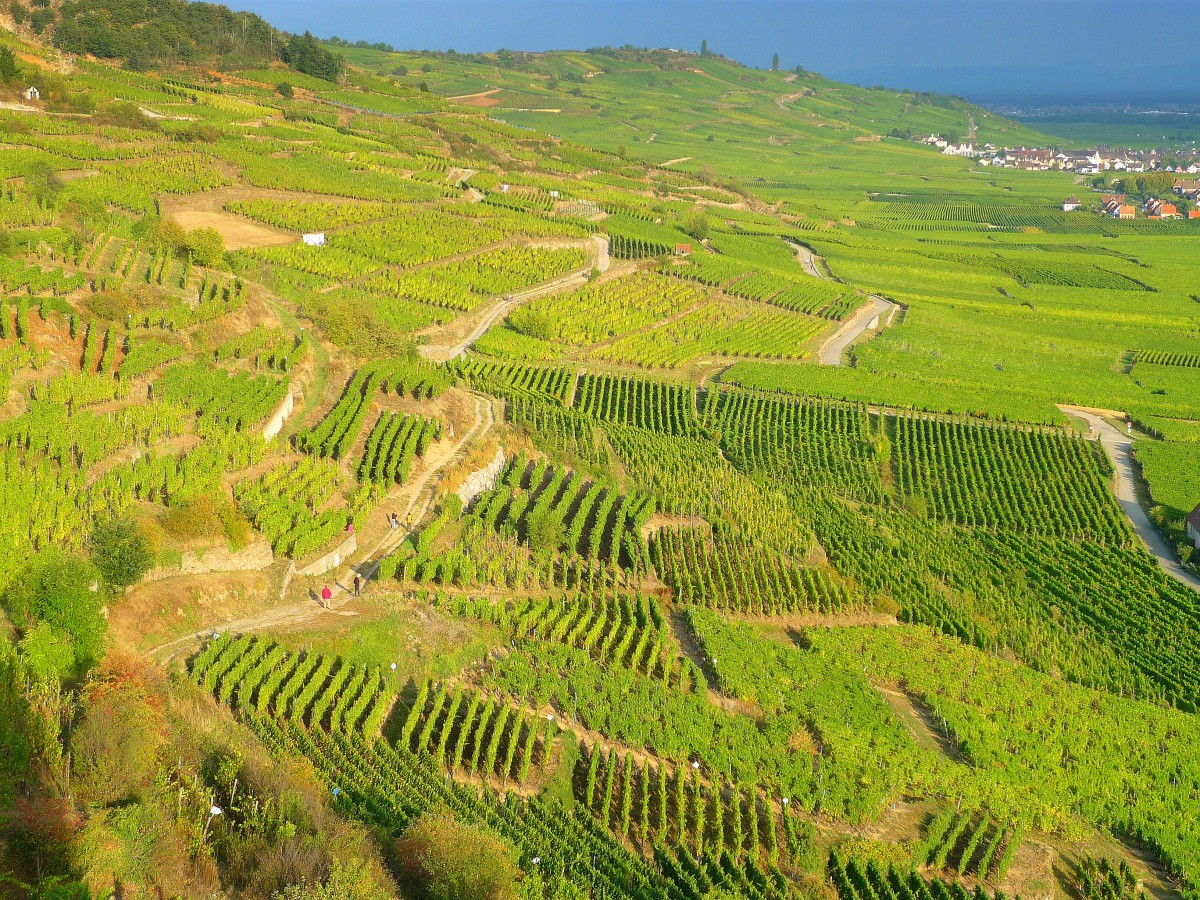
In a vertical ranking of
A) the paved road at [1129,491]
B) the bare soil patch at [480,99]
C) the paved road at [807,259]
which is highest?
the bare soil patch at [480,99]

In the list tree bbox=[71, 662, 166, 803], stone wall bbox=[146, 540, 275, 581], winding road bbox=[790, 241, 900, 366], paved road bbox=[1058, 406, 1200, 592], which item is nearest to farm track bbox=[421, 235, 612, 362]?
winding road bbox=[790, 241, 900, 366]

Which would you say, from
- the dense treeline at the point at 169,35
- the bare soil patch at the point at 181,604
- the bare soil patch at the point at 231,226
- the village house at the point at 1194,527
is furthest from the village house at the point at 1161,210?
the bare soil patch at the point at 181,604

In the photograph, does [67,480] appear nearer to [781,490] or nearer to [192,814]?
[192,814]

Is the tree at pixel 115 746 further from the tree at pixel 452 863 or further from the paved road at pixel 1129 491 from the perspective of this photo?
the paved road at pixel 1129 491

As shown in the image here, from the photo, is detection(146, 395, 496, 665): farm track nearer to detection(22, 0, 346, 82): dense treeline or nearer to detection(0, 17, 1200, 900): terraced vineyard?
detection(0, 17, 1200, 900): terraced vineyard

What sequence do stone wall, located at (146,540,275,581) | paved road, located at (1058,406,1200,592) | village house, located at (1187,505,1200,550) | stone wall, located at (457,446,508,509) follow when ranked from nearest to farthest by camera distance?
stone wall, located at (146,540,275,581) → stone wall, located at (457,446,508,509) → paved road, located at (1058,406,1200,592) → village house, located at (1187,505,1200,550)

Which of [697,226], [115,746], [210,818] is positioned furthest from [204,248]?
[697,226]
